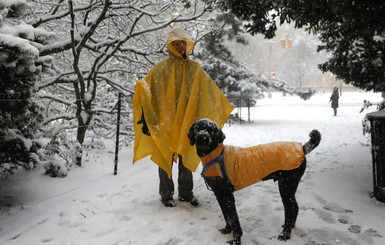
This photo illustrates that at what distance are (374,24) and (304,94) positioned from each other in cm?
1110

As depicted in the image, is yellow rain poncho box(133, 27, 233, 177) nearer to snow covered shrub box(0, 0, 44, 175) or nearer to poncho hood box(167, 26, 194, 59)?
poncho hood box(167, 26, 194, 59)

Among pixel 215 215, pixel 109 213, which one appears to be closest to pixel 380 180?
pixel 215 215

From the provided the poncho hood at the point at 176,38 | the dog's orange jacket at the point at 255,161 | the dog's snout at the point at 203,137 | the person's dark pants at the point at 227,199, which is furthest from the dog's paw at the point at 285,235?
the poncho hood at the point at 176,38

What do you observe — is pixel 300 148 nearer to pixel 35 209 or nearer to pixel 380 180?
pixel 380 180

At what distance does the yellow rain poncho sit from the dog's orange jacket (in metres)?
0.74

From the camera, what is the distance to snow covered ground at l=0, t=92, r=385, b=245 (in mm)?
2623

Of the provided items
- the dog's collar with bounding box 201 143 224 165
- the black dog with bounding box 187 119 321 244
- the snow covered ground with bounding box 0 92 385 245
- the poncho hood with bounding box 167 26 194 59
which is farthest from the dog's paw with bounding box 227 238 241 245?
the poncho hood with bounding box 167 26 194 59

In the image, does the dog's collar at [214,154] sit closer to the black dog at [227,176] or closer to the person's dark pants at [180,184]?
the black dog at [227,176]

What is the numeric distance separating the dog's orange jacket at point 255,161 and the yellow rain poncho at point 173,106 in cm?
74

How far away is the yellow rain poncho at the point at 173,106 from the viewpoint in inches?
126

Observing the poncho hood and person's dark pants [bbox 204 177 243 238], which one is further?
the poncho hood

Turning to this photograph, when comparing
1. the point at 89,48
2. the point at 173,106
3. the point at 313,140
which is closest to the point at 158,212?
the point at 173,106

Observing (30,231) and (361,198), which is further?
(361,198)

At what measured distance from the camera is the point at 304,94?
43.9ft
